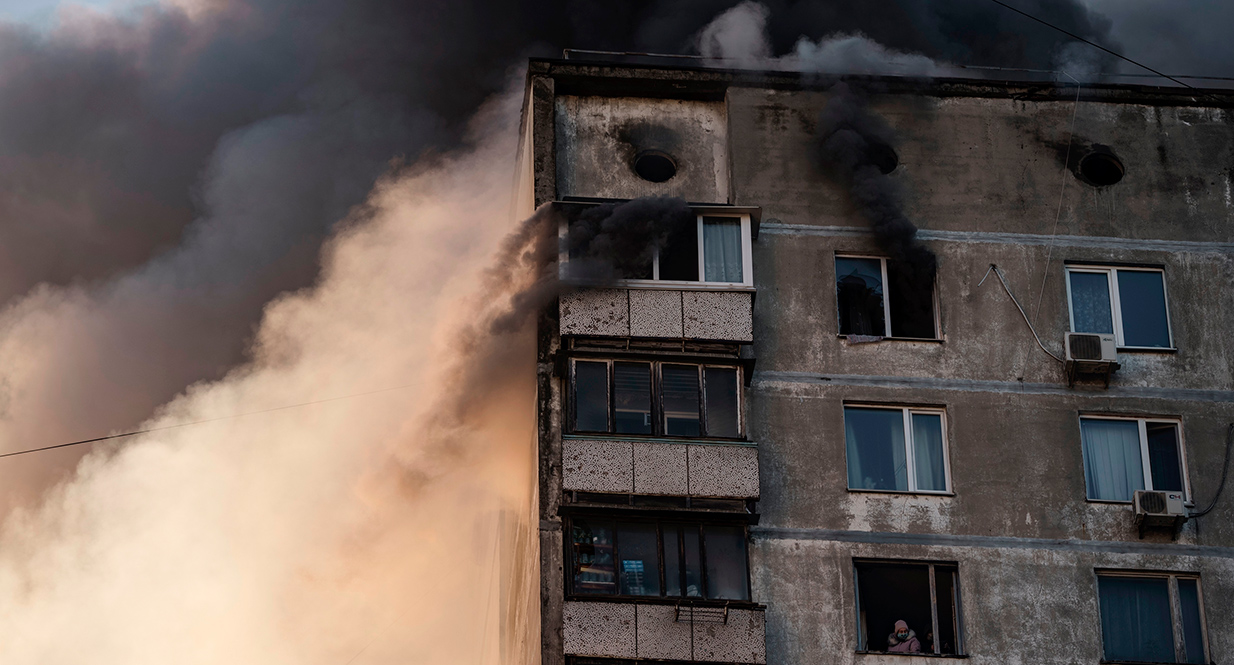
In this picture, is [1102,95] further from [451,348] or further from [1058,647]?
[451,348]

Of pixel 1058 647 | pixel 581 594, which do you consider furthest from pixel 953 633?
pixel 581 594

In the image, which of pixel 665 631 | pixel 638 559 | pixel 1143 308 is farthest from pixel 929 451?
pixel 665 631

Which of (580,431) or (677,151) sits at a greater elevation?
(677,151)

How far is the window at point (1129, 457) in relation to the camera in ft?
84.0

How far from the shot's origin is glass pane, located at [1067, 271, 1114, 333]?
88.2 feet

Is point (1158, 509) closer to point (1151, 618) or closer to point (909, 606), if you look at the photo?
point (1151, 618)

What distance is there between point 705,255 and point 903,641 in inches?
284

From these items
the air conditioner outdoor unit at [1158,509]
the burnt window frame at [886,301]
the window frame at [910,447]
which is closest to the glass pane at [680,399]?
the window frame at [910,447]

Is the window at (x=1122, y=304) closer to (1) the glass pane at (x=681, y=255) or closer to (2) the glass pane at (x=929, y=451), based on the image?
(2) the glass pane at (x=929, y=451)

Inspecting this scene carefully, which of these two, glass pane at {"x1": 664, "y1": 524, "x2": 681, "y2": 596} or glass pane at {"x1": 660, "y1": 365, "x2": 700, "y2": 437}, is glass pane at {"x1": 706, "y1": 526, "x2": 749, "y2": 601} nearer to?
glass pane at {"x1": 664, "y1": 524, "x2": 681, "y2": 596}

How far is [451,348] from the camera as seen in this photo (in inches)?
1133

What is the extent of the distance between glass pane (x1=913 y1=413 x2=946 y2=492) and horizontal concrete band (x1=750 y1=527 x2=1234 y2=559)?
0.93 metres

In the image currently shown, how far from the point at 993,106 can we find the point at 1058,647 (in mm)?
10154

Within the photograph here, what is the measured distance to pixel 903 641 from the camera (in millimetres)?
24094
